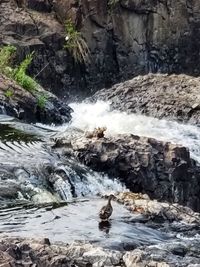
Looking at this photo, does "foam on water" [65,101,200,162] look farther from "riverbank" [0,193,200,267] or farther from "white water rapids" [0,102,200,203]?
"riverbank" [0,193,200,267]

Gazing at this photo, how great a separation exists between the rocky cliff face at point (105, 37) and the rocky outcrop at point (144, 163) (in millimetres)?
9852

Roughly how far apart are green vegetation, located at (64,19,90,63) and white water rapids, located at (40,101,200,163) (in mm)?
3827

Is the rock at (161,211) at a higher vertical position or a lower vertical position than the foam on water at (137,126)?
lower

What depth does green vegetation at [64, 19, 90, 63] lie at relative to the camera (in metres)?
21.4

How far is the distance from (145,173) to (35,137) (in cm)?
260

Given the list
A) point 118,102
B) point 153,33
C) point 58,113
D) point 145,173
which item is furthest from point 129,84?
point 145,173

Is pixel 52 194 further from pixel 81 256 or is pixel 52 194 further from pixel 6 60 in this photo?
pixel 6 60

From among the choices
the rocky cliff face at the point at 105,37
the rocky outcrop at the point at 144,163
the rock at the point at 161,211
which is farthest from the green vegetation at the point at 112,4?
the rock at the point at 161,211

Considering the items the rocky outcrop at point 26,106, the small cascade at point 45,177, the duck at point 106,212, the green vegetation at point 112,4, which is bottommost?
the duck at point 106,212

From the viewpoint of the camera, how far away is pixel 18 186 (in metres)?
9.29

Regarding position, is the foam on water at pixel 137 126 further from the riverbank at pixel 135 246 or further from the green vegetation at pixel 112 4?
the green vegetation at pixel 112 4

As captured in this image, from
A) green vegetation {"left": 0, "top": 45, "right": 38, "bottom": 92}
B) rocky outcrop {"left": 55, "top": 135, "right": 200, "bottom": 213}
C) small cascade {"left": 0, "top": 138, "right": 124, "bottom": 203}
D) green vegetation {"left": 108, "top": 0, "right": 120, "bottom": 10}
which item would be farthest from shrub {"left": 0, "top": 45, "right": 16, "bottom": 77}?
rocky outcrop {"left": 55, "top": 135, "right": 200, "bottom": 213}

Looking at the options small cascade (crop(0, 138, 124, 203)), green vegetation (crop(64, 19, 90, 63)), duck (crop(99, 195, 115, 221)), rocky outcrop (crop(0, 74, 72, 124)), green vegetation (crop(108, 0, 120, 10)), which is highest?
green vegetation (crop(108, 0, 120, 10))

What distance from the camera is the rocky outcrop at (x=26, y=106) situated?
14.8 m
